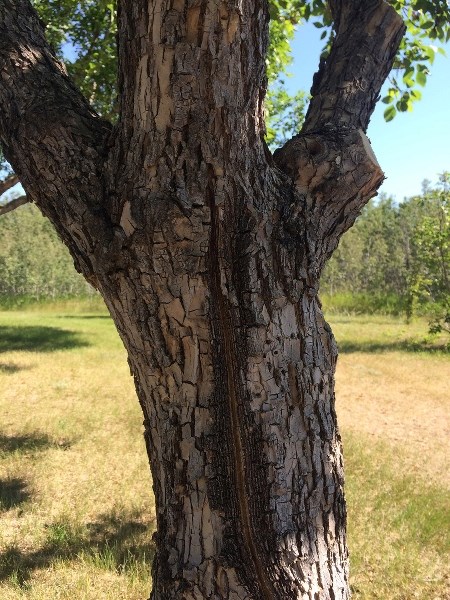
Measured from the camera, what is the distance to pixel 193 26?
1562 mm

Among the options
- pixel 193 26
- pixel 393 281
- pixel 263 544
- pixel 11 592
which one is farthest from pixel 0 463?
pixel 393 281

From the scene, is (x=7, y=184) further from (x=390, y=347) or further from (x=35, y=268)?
(x=35, y=268)

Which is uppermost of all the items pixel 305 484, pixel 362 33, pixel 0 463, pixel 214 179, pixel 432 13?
pixel 432 13

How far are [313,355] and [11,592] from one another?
272 centimetres

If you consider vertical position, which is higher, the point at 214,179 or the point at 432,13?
the point at 432,13

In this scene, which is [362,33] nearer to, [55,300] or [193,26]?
[193,26]

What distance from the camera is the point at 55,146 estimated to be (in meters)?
1.68

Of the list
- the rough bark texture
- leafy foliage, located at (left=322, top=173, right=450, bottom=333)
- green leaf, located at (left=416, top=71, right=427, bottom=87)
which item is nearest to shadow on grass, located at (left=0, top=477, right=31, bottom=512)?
the rough bark texture

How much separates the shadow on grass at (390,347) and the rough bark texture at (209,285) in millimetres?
11733

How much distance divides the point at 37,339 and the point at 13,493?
1023 cm

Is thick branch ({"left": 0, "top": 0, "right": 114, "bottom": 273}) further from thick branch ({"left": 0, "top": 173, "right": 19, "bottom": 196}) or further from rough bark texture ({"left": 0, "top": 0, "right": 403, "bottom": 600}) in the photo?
thick branch ({"left": 0, "top": 173, "right": 19, "bottom": 196})

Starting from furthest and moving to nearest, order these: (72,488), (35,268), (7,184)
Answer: (35,268)
(7,184)
(72,488)

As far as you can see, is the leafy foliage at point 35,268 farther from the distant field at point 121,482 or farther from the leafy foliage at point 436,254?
the distant field at point 121,482

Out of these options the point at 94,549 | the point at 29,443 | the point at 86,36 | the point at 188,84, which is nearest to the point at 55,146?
A: the point at 188,84
